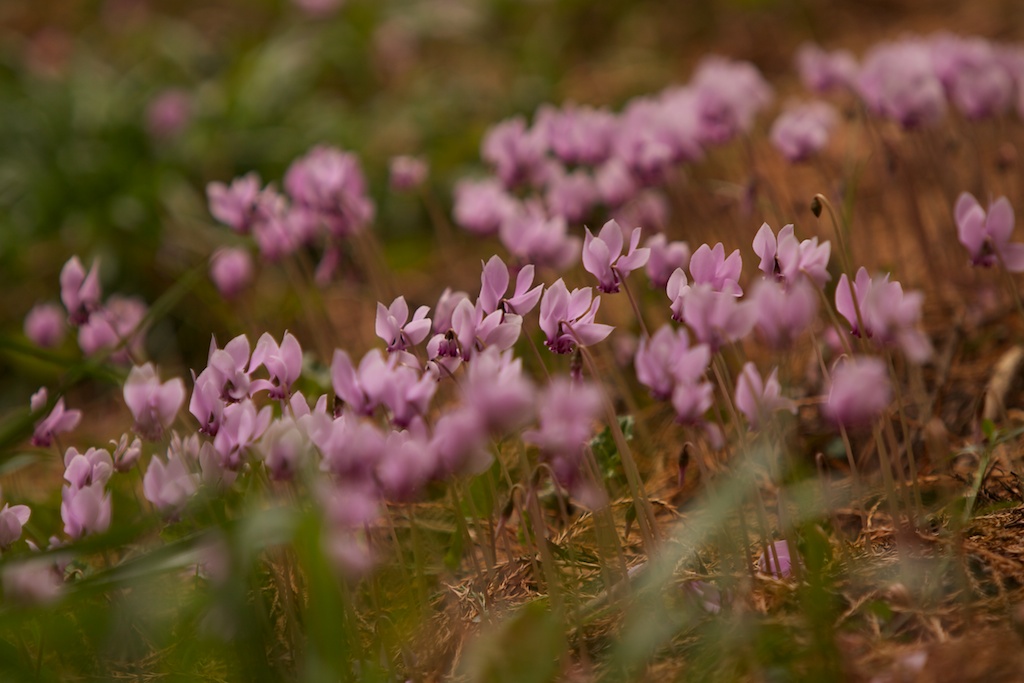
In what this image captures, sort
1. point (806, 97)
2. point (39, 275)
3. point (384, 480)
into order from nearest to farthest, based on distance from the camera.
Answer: point (384, 480)
point (39, 275)
point (806, 97)

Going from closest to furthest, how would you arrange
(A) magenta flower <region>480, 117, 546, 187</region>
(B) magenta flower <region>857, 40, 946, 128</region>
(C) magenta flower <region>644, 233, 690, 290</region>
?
1. (C) magenta flower <region>644, 233, 690, 290</region>
2. (B) magenta flower <region>857, 40, 946, 128</region>
3. (A) magenta flower <region>480, 117, 546, 187</region>

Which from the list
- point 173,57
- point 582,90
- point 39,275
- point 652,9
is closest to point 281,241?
point 39,275

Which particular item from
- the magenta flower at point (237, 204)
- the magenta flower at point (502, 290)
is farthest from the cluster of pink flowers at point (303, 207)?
the magenta flower at point (502, 290)

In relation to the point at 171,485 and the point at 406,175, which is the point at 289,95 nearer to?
the point at 406,175

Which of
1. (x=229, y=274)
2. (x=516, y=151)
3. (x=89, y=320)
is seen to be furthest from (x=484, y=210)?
(x=89, y=320)

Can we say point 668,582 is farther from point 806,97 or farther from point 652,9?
point 652,9

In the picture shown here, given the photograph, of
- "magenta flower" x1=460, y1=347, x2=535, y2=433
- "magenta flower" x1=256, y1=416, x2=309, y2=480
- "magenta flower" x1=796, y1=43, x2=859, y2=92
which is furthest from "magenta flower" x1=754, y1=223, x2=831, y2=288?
"magenta flower" x1=796, y1=43, x2=859, y2=92

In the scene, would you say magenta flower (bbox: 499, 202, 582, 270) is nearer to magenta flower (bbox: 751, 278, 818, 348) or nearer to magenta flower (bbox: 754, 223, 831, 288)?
magenta flower (bbox: 754, 223, 831, 288)
